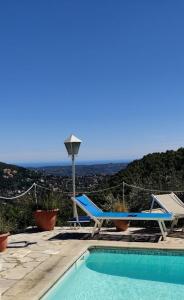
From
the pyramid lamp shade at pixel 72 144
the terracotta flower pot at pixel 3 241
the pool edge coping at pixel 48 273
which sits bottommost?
the pool edge coping at pixel 48 273

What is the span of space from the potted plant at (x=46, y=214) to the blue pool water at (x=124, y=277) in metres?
2.02

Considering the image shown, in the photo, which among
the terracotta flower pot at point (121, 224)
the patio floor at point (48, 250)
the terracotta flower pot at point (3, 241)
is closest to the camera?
the patio floor at point (48, 250)

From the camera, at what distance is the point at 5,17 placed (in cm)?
1147

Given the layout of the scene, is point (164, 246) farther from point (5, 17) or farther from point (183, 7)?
point (5, 17)

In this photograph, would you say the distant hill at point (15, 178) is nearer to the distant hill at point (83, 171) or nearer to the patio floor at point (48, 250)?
the distant hill at point (83, 171)

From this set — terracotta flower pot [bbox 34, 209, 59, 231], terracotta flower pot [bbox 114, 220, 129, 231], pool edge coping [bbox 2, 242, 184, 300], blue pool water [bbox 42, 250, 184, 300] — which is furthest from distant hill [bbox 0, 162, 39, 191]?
blue pool water [bbox 42, 250, 184, 300]

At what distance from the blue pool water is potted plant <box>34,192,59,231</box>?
6.63 ft

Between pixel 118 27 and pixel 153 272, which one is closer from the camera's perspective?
pixel 153 272

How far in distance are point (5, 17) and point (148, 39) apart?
4.37 metres

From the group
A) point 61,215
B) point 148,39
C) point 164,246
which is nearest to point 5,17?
point 148,39

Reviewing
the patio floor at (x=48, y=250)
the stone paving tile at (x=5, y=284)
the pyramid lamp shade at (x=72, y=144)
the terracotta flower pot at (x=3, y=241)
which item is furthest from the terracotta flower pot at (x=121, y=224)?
the stone paving tile at (x=5, y=284)

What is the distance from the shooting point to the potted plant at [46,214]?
9602 millimetres

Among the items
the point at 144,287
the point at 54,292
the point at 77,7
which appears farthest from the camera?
the point at 77,7

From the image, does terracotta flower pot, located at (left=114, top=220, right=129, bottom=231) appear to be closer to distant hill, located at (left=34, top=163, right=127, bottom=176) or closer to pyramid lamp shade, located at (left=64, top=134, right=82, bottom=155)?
pyramid lamp shade, located at (left=64, top=134, right=82, bottom=155)
